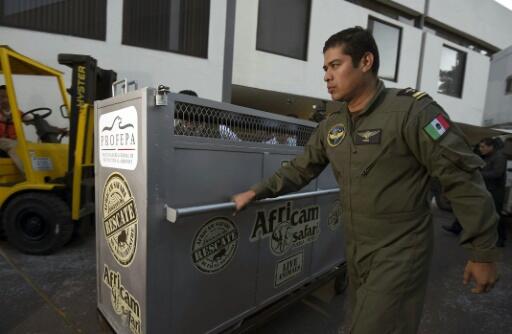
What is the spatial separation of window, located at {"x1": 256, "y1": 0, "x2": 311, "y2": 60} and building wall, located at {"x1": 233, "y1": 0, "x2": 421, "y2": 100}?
0.69 ft

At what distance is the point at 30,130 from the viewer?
489 cm

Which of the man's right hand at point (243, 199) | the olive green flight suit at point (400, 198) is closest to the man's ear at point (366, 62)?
the olive green flight suit at point (400, 198)

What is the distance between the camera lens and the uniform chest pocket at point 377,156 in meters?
1.32

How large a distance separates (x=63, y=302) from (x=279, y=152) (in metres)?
2.22

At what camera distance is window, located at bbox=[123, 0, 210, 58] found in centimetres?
557

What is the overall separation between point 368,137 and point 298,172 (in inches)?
20.2

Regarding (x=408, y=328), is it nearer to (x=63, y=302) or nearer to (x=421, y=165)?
(x=421, y=165)

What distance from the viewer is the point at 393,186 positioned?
1.34 metres

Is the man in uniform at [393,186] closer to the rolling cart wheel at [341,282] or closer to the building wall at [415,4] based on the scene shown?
the rolling cart wheel at [341,282]

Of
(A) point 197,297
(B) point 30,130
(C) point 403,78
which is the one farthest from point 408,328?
(C) point 403,78

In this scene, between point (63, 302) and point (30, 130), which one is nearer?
point (63, 302)

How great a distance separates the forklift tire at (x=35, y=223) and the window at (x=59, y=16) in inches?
125

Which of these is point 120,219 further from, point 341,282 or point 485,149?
point 485,149

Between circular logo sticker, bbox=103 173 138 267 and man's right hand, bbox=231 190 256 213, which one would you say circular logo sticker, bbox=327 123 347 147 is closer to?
man's right hand, bbox=231 190 256 213
